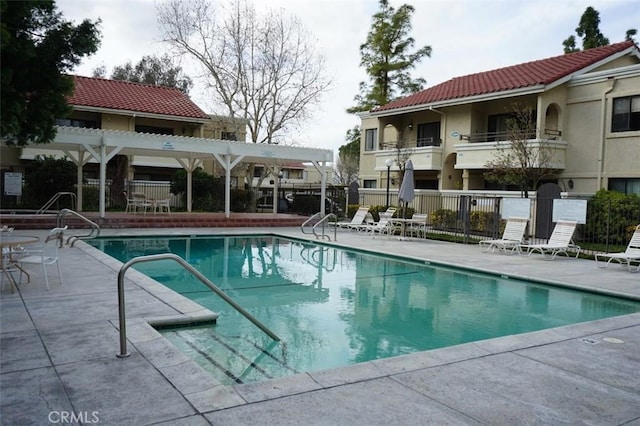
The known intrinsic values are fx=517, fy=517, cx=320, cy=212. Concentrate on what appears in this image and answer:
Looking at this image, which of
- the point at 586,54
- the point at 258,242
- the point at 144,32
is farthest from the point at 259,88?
the point at 586,54

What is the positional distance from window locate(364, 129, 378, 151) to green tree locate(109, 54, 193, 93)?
2013 cm

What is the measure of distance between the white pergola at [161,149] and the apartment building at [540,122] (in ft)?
15.2

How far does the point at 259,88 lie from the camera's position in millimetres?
30016

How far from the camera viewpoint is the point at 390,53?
123 feet

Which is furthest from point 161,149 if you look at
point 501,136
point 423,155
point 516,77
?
point 516,77

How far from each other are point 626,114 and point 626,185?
2751 millimetres

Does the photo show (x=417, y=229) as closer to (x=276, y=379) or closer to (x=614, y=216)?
(x=614, y=216)

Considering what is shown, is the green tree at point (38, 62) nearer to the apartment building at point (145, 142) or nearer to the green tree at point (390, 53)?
the apartment building at point (145, 142)

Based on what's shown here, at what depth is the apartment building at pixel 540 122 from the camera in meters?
20.2

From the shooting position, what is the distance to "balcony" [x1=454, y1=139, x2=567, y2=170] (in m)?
21.0

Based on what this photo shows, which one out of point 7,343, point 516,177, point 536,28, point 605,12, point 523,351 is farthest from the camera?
point 605,12

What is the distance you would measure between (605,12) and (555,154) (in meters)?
18.5

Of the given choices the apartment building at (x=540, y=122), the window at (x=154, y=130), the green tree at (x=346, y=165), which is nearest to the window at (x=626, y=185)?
the apartment building at (x=540, y=122)

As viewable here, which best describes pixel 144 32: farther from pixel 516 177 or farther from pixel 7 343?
pixel 7 343
